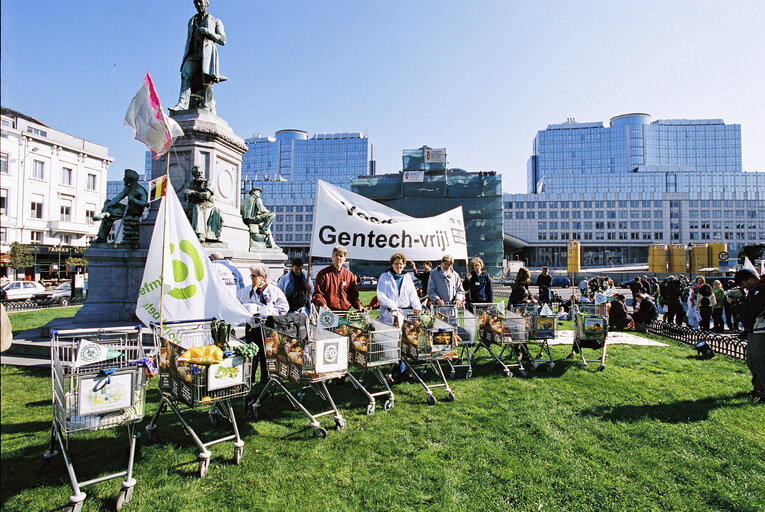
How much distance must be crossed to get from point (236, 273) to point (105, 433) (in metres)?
5.14

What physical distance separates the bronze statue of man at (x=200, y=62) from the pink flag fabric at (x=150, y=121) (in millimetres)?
6912

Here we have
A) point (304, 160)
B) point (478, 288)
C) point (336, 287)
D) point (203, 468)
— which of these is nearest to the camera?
point (203, 468)

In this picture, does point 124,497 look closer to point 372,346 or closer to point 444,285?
point 372,346

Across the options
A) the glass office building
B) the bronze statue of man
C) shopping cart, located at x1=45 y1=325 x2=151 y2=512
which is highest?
the glass office building

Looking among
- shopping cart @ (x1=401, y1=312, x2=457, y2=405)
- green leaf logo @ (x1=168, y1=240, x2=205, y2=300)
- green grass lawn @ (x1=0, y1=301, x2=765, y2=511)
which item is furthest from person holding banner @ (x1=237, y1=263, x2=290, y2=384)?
shopping cart @ (x1=401, y1=312, x2=457, y2=405)

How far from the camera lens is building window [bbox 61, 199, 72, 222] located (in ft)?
174

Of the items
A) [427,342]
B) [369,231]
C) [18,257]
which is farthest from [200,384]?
[18,257]

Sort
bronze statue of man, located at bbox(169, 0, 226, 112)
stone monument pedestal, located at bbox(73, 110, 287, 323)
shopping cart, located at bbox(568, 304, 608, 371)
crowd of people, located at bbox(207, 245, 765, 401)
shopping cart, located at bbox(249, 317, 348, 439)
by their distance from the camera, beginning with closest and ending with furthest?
1. shopping cart, located at bbox(249, 317, 348, 439)
2. crowd of people, located at bbox(207, 245, 765, 401)
3. shopping cart, located at bbox(568, 304, 608, 371)
4. stone monument pedestal, located at bbox(73, 110, 287, 323)
5. bronze statue of man, located at bbox(169, 0, 226, 112)

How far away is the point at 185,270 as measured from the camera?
5926mm

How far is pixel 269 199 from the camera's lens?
131m

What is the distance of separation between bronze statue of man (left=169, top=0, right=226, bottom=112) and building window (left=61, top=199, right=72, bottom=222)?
2001 inches

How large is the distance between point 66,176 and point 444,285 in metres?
61.0

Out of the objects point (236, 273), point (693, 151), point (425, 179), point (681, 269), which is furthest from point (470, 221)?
point (693, 151)

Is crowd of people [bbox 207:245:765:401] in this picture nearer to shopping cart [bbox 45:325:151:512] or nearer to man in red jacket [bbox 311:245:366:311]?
man in red jacket [bbox 311:245:366:311]
